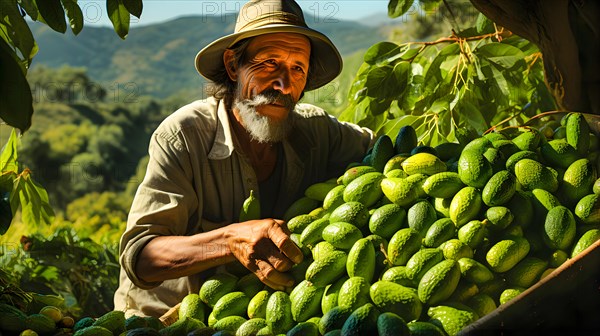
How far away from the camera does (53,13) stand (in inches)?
62.6

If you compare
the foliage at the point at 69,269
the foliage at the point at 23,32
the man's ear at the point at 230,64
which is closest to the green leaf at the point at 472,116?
the man's ear at the point at 230,64

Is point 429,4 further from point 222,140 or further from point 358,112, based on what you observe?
point 222,140

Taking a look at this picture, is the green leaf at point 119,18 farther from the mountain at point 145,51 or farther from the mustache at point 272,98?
the mountain at point 145,51

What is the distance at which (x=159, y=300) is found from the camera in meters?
2.39

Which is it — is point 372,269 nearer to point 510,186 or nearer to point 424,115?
point 510,186

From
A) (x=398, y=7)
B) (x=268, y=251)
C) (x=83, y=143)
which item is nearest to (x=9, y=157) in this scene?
(x=268, y=251)

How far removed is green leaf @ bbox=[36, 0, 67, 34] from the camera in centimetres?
157

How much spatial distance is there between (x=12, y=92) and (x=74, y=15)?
25.2 inches

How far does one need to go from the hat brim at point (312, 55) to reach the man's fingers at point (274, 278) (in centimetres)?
80

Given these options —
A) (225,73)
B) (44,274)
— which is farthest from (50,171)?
(225,73)

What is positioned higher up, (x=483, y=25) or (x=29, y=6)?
(x=29, y=6)

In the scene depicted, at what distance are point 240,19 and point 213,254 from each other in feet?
2.76

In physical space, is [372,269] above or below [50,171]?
above

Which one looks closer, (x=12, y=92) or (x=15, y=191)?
(x=12, y=92)
